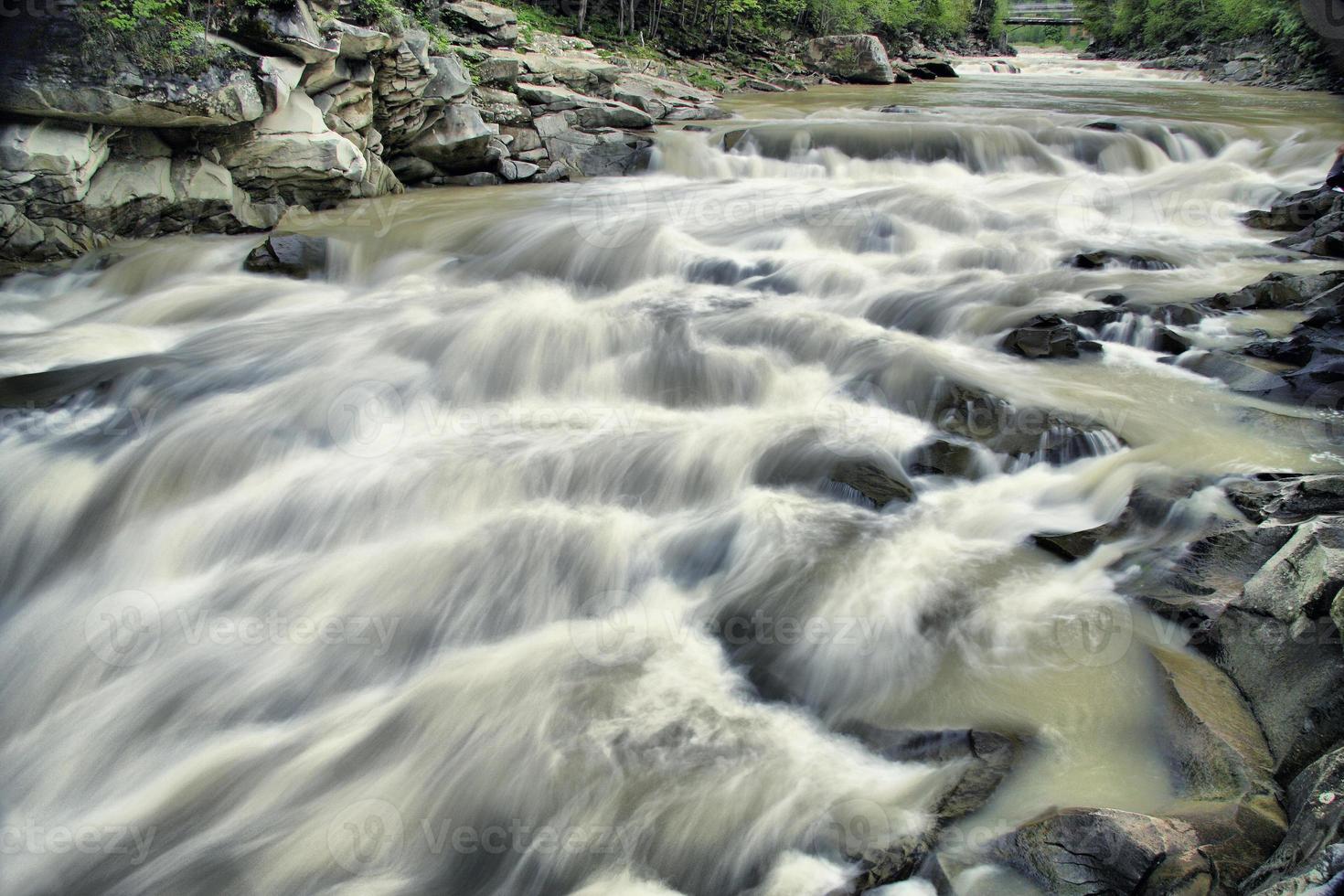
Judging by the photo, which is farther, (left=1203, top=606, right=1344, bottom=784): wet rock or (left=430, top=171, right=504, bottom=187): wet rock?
(left=430, top=171, right=504, bottom=187): wet rock

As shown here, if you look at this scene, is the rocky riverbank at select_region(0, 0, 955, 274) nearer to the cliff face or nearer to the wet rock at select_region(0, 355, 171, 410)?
the cliff face

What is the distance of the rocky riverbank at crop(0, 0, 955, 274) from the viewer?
285 inches

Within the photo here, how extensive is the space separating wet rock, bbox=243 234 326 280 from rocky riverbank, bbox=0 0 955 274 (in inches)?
46.4

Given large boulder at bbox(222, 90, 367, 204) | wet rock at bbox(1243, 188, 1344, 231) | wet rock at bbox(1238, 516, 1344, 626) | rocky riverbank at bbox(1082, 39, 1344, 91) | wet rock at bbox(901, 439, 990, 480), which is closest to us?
wet rock at bbox(1238, 516, 1344, 626)

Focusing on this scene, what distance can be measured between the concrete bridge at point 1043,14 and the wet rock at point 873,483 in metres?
70.8

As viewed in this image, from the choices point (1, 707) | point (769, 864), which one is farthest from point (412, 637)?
point (769, 864)

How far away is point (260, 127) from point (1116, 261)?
8543 millimetres

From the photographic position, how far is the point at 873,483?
192 inches

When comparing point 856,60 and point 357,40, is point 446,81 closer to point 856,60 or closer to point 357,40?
point 357,40

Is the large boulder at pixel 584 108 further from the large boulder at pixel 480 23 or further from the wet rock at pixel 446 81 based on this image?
the large boulder at pixel 480 23

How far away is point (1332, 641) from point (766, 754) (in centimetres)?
199

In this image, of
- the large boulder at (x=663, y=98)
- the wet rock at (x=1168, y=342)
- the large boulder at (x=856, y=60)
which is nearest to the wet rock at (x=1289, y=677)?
the wet rock at (x=1168, y=342)

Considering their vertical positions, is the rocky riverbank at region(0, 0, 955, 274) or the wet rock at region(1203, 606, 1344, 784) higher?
the rocky riverbank at region(0, 0, 955, 274)

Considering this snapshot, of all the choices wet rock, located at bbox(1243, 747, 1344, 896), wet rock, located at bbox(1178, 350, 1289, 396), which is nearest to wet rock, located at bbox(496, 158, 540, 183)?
wet rock, located at bbox(1178, 350, 1289, 396)
